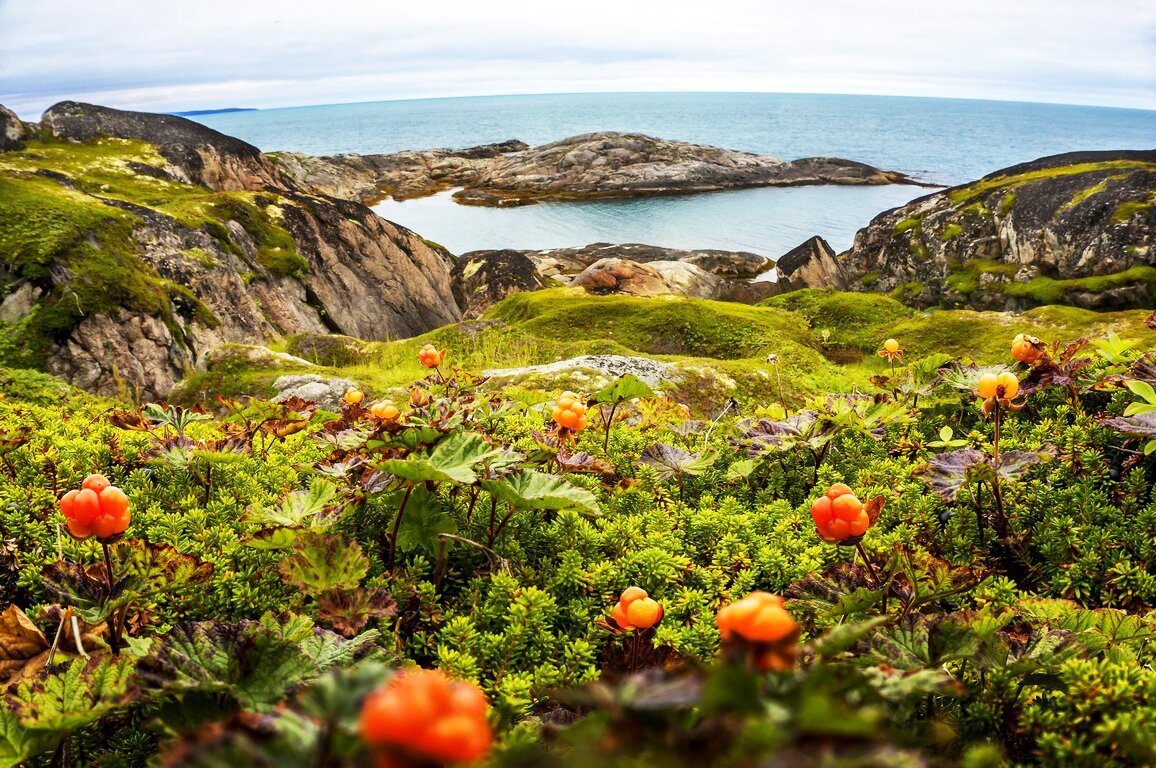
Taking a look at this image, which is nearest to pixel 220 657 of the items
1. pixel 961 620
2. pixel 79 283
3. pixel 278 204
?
pixel 961 620

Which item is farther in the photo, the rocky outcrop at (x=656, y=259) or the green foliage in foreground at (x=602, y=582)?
the rocky outcrop at (x=656, y=259)

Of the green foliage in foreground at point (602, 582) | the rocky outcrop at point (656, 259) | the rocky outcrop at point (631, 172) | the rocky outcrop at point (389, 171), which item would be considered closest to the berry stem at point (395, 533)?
the green foliage in foreground at point (602, 582)

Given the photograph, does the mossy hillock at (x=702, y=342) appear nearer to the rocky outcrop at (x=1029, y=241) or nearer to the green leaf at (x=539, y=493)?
the green leaf at (x=539, y=493)

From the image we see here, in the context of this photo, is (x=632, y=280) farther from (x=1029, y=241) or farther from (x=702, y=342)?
(x=1029, y=241)

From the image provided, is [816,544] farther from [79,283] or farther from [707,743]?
[79,283]

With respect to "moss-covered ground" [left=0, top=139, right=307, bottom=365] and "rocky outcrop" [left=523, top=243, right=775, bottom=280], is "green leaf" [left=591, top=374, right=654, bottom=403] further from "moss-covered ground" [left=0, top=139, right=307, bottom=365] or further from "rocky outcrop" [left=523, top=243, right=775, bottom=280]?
"rocky outcrop" [left=523, top=243, right=775, bottom=280]

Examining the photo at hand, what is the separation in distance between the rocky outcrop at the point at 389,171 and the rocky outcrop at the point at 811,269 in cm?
4131

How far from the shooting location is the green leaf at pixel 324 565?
1.90m

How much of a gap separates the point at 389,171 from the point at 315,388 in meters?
68.2

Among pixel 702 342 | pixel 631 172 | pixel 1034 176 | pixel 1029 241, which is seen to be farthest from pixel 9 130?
pixel 631 172

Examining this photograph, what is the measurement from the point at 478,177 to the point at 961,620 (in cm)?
7506

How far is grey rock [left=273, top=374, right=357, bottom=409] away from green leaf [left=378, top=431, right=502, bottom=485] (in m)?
6.94

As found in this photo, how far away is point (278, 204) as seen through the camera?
2120 cm

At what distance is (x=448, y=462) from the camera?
7.15 feet
